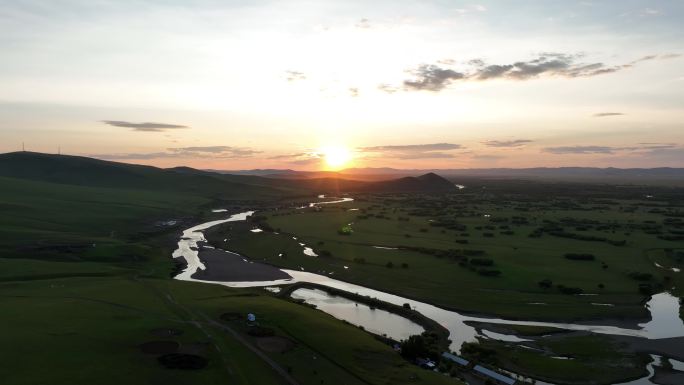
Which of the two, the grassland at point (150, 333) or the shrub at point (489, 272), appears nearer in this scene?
the grassland at point (150, 333)

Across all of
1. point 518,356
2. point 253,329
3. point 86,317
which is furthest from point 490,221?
point 86,317

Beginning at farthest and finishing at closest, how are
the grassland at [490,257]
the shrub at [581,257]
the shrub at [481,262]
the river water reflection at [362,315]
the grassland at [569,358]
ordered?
the shrub at [581,257], the shrub at [481,262], the grassland at [490,257], the river water reflection at [362,315], the grassland at [569,358]

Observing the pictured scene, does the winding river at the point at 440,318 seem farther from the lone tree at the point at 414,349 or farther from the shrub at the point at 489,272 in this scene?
the shrub at the point at 489,272

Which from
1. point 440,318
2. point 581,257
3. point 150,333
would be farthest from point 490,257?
point 150,333

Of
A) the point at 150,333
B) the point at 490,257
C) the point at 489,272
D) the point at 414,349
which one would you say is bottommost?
the point at 414,349

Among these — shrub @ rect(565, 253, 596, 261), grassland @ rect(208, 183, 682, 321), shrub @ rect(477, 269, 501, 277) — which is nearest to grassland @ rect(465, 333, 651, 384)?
grassland @ rect(208, 183, 682, 321)

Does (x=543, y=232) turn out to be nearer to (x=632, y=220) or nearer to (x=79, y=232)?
(x=632, y=220)

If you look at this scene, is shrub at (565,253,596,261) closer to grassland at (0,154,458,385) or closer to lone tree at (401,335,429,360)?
lone tree at (401,335,429,360)

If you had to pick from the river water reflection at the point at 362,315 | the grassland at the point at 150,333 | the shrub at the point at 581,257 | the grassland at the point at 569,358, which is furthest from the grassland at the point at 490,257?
the grassland at the point at 150,333

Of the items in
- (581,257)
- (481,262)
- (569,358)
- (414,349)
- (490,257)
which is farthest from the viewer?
(490,257)

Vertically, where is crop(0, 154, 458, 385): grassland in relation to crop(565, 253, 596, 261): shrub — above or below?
below

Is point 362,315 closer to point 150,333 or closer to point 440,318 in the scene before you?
point 440,318
